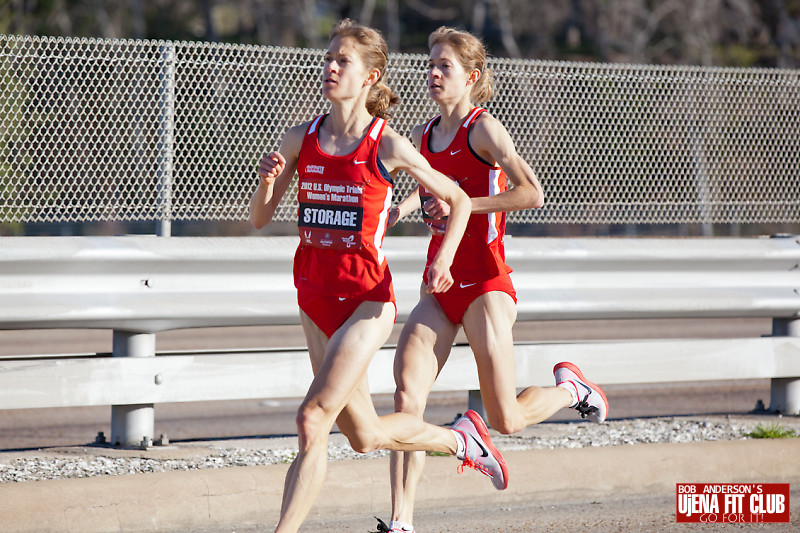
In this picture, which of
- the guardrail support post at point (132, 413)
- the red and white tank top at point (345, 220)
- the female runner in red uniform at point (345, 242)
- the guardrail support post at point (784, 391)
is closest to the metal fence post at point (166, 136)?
the guardrail support post at point (132, 413)

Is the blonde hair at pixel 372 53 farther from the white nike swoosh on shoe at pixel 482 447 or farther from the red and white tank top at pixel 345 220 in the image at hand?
the white nike swoosh on shoe at pixel 482 447

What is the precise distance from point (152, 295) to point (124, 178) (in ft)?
2.40

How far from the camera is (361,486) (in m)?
5.29

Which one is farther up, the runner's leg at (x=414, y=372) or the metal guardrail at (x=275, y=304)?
the metal guardrail at (x=275, y=304)

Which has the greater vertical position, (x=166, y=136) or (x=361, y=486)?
(x=166, y=136)

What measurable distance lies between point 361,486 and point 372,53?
208 cm

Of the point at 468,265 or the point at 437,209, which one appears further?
the point at 468,265

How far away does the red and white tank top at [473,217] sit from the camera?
4.83 metres

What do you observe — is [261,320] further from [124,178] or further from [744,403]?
[744,403]

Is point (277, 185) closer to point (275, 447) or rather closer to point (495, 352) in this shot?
point (495, 352)

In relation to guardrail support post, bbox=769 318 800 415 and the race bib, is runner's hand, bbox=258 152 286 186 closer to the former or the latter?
the race bib

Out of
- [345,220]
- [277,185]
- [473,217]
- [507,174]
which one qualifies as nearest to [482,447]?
[473,217]

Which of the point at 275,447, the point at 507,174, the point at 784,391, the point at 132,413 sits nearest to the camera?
the point at 507,174

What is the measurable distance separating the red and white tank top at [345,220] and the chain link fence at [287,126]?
6.00ft
